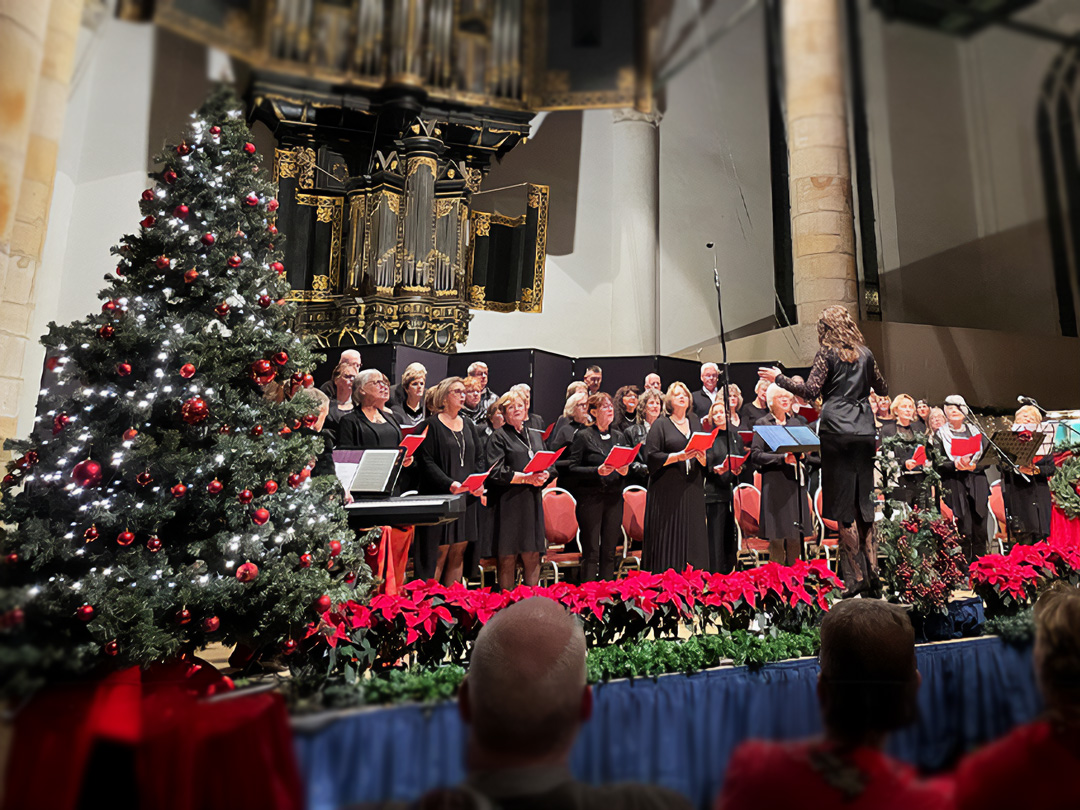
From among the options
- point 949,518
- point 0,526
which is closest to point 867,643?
point 0,526

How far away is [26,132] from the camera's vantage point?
53.8 inches

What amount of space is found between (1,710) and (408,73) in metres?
2.23

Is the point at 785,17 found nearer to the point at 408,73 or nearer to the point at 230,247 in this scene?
the point at 408,73

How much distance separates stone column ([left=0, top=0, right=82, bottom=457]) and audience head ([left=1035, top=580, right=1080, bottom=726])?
1606mm

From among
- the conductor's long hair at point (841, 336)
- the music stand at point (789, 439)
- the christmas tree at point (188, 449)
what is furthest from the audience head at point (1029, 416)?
the christmas tree at point (188, 449)

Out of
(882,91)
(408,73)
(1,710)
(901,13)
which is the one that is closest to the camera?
(1,710)

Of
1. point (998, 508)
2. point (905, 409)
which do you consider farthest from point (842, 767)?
point (998, 508)

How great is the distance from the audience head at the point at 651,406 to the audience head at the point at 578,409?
1.05 feet

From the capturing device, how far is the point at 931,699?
1.12 feet

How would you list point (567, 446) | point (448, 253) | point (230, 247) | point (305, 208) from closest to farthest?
point (230, 247)
point (567, 446)
point (305, 208)
point (448, 253)

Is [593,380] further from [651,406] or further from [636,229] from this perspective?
[651,406]

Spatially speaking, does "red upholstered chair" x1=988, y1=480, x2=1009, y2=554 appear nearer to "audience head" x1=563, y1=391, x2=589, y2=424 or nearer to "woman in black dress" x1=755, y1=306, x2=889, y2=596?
"woman in black dress" x1=755, y1=306, x2=889, y2=596

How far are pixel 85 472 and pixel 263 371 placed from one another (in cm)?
44

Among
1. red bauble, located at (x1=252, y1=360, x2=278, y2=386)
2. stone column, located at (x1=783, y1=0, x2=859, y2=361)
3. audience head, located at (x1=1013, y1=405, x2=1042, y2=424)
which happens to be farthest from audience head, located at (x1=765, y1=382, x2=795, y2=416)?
red bauble, located at (x1=252, y1=360, x2=278, y2=386)
